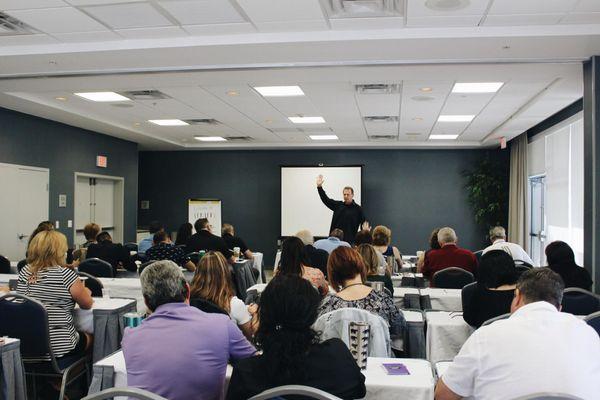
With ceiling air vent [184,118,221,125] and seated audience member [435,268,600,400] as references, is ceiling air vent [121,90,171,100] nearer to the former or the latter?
ceiling air vent [184,118,221,125]

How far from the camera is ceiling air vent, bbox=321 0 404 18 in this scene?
4.41m

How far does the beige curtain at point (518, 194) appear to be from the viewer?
10.8 m

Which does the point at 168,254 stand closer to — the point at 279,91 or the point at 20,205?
the point at 279,91

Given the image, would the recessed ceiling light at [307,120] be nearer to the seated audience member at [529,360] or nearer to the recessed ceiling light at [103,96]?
the recessed ceiling light at [103,96]

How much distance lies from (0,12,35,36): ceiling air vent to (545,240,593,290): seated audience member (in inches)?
200

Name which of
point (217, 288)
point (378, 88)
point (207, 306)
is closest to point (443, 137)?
point (378, 88)

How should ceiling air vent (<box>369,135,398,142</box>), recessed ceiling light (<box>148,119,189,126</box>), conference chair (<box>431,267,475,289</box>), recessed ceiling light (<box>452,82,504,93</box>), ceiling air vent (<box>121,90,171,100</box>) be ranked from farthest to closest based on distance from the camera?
ceiling air vent (<box>369,135,398,142</box>), recessed ceiling light (<box>148,119,189,126</box>), ceiling air vent (<box>121,90,171,100</box>), recessed ceiling light (<box>452,82,504,93</box>), conference chair (<box>431,267,475,289</box>)

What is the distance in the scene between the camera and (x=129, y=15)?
468 cm

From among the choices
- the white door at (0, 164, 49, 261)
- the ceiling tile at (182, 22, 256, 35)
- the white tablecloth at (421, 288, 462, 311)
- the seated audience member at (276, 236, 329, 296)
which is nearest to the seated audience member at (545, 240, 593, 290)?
the white tablecloth at (421, 288, 462, 311)

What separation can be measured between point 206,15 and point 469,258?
11.8 feet

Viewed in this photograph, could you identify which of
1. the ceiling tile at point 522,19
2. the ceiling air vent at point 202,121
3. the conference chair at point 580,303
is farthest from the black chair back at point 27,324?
the ceiling air vent at point 202,121

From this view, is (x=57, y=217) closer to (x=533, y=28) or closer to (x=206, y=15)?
(x=206, y=15)

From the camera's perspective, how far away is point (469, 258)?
5.73 m

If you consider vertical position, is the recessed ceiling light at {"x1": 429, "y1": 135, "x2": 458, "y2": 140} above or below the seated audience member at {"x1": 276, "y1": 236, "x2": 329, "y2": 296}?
above
